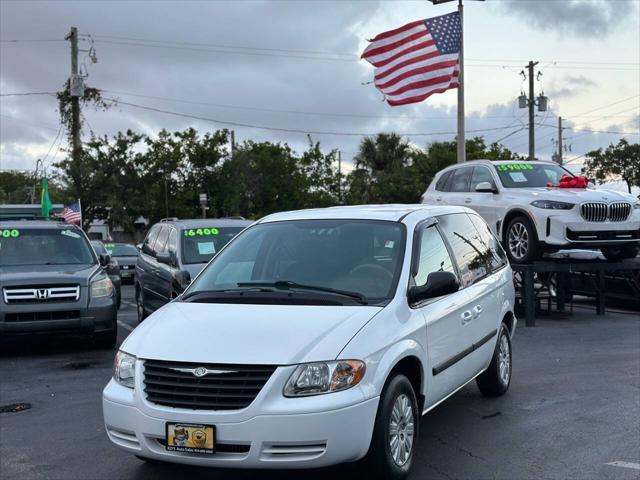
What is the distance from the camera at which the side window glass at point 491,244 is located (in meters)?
7.14

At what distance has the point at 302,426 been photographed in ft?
Result: 13.5

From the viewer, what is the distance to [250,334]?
4477 millimetres

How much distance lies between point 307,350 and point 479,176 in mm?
9152

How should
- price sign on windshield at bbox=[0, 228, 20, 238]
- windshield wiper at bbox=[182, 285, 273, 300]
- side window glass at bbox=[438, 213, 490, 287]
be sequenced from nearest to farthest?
windshield wiper at bbox=[182, 285, 273, 300], side window glass at bbox=[438, 213, 490, 287], price sign on windshield at bbox=[0, 228, 20, 238]

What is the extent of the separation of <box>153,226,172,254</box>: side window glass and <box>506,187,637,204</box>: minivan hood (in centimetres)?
558

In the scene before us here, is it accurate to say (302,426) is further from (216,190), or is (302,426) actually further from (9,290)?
(216,190)

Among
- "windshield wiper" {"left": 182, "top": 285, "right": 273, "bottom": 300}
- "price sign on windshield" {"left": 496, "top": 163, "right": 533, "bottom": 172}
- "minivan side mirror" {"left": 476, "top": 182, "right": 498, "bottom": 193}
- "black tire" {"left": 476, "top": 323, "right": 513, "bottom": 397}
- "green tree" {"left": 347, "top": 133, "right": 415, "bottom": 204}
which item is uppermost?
"green tree" {"left": 347, "top": 133, "right": 415, "bottom": 204}

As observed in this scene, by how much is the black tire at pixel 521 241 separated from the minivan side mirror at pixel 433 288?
6854mm

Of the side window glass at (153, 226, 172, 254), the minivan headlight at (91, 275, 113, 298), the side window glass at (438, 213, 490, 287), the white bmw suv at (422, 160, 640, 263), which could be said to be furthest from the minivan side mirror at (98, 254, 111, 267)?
the side window glass at (438, 213, 490, 287)

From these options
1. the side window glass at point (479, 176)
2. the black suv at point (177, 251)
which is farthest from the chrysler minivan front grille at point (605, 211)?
the black suv at point (177, 251)

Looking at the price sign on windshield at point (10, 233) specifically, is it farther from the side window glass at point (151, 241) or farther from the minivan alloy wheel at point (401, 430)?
the minivan alloy wheel at point (401, 430)

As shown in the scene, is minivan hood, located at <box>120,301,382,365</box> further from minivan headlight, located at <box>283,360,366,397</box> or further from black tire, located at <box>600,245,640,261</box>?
black tire, located at <box>600,245,640,261</box>

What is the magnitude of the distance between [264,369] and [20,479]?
6.90 feet

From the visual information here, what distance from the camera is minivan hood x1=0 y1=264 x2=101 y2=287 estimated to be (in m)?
9.71
